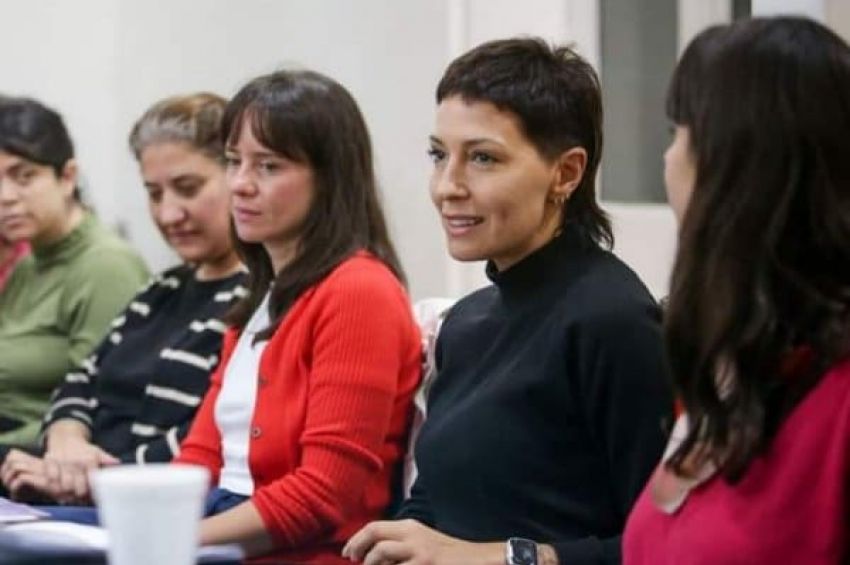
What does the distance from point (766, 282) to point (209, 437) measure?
1212mm

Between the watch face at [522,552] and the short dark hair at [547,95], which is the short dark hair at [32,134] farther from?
the watch face at [522,552]

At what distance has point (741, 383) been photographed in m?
1.33

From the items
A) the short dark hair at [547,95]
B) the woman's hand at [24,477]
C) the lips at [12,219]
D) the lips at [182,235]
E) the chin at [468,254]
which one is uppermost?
the short dark hair at [547,95]

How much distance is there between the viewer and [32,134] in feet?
10.2

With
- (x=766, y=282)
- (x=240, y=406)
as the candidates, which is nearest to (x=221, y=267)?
(x=240, y=406)

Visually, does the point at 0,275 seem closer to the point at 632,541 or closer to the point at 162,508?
the point at 632,541

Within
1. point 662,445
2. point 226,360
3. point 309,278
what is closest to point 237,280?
point 226,360

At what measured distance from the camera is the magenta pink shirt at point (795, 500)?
4.14ft

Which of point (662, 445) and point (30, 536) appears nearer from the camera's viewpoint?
point (30, 536)

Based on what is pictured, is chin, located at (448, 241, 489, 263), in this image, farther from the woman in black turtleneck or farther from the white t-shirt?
the white t-shirt

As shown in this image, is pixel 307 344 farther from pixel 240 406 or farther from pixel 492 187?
pixel 492 187

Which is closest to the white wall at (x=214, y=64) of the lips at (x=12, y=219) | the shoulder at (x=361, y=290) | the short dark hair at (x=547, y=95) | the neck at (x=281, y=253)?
the lips at (x=12, y=219)

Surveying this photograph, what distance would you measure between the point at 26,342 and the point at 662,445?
1696 mm

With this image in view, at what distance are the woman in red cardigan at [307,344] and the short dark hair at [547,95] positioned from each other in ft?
1.24
